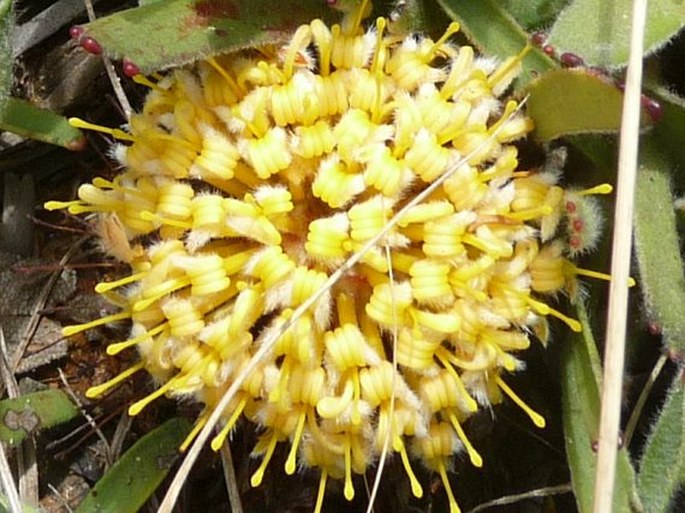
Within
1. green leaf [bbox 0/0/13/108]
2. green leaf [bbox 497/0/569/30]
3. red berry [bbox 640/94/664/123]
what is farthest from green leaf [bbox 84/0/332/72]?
red berry [bbox 640/94/664/123]

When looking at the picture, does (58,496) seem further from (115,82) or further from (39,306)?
(115,82)

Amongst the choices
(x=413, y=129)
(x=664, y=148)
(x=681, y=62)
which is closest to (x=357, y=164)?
(x=413, y=129)

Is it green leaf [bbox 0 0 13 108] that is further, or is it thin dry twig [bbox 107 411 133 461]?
thin dry twig [bbox 107 411 133 461]

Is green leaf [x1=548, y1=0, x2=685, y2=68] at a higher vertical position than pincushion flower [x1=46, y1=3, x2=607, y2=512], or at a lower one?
higher

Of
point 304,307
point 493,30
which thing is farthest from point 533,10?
point 304,307

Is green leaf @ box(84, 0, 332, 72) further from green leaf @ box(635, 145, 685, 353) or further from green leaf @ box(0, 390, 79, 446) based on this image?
green leaf @ box(0, 390, 79, 446)

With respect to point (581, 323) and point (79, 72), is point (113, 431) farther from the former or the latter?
point (581, 323)

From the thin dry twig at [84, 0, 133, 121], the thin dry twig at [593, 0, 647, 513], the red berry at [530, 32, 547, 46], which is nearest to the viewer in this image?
the thin dry twig at [593, 0, 647, 513]
